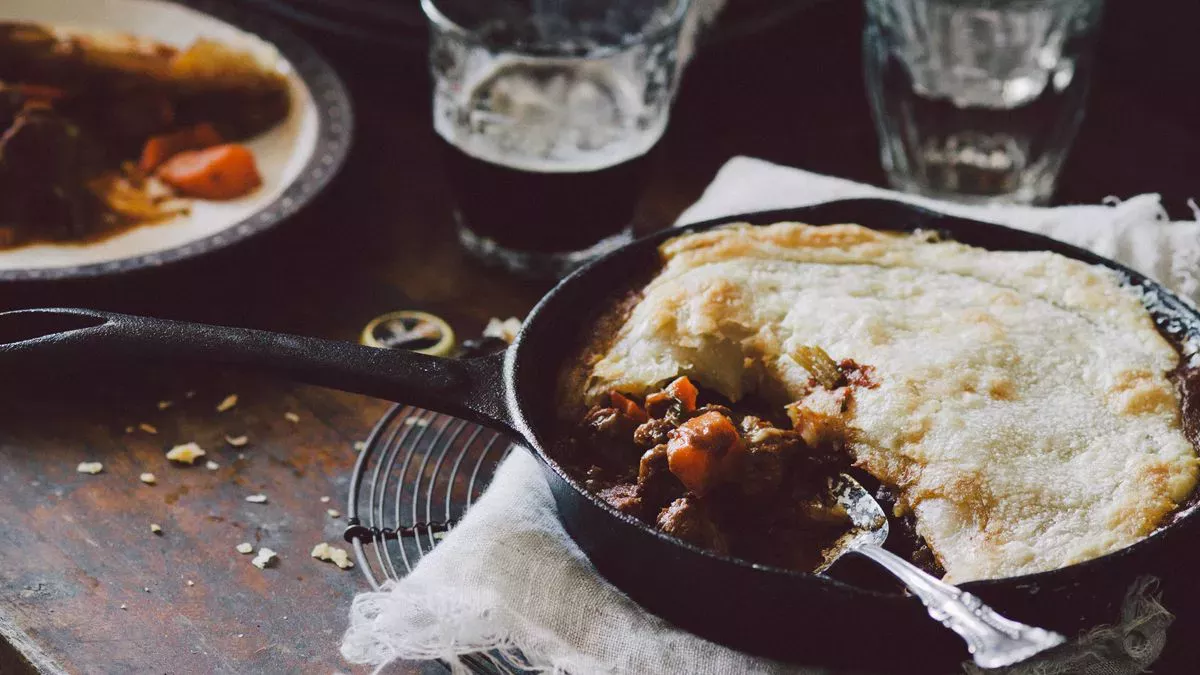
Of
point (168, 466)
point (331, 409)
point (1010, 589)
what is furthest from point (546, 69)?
point (1010, 589)

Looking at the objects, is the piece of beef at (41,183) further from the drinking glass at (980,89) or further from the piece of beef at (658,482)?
the drinking glass at (980,89)

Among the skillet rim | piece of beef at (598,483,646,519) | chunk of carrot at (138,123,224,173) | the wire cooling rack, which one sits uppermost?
the skillet rim

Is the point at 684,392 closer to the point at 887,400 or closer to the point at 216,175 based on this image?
the point at 887,400

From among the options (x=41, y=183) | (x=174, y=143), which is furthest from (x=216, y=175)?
(x=41, y=183)

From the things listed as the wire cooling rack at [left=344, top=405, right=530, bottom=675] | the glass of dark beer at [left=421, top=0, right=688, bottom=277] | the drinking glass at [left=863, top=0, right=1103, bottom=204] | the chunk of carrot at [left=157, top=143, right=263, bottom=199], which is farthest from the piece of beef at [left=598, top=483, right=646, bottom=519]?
the drinking glass at [left=863, top=0, right=1103, bottom=204]

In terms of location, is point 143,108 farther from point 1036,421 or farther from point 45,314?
point 1036,421

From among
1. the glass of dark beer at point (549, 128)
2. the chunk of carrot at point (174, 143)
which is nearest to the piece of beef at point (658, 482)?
the glass of dark beer at point (549, 128)

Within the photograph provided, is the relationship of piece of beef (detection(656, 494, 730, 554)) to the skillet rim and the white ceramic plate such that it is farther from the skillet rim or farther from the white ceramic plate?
the white ceramic plate
